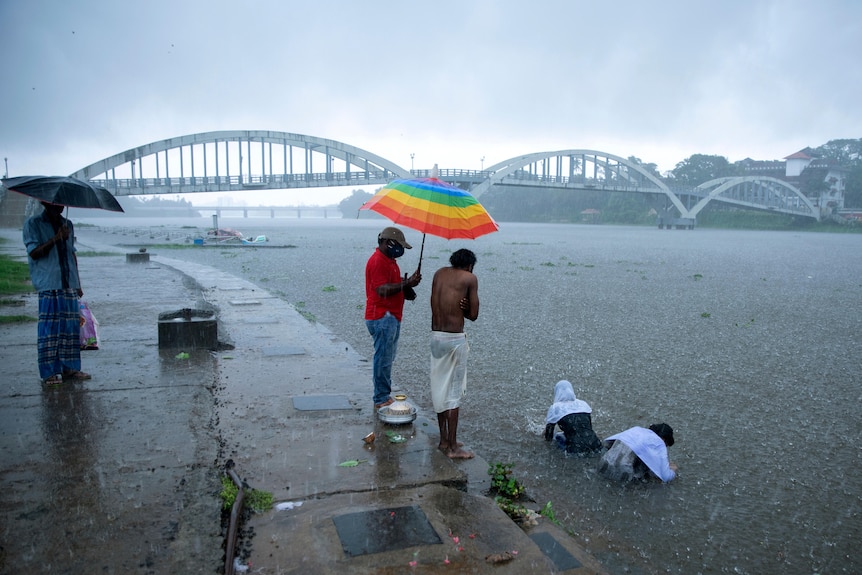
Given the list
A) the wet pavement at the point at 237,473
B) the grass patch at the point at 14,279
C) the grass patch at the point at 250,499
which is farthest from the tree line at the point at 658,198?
the grass patch at the point at 250,499

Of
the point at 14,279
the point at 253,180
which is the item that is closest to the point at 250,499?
the point at 14,279

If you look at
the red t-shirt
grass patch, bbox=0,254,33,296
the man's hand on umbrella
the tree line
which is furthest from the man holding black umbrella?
the tree line

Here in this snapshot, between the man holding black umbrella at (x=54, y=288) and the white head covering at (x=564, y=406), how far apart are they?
13.3ft

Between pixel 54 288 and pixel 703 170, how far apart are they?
386ft

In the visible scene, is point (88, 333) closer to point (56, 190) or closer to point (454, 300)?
point (56, 190)

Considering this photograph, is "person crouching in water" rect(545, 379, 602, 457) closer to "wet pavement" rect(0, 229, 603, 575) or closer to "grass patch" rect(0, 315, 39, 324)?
"wet pavement" rect(0, 229, 603, 575)

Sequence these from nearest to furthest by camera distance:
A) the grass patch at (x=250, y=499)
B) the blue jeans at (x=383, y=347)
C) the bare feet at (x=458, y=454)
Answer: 1. the grass patch at (x=250, y=499)
2. the bare feet at (x=458, y=454)
3. the blue jeans at (x=383, y=347)

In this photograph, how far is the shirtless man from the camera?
4.30m

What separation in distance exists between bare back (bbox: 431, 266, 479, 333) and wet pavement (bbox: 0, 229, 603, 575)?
86cm

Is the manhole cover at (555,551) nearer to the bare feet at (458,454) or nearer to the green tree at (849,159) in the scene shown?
the bare feet at (458,454)

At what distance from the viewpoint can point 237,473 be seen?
12.8ft

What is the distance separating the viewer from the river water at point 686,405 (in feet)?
12.1

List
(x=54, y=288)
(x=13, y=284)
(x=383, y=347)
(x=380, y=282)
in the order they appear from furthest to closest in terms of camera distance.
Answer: (x=13, y=284) < (x=54, y=288) < (x=383, y=347) < (x=380, y=282)

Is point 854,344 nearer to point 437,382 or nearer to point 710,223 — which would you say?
point 437,382
